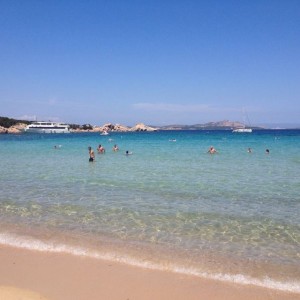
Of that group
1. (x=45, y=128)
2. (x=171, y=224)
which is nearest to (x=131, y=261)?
(x=171, y=224)

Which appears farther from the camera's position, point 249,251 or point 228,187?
point 228,187

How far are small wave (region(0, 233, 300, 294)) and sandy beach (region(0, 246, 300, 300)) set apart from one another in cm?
19

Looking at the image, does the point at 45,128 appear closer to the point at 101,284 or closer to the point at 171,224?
the point at 171,224

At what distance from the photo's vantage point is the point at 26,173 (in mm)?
22109

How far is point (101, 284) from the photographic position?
6.45 m

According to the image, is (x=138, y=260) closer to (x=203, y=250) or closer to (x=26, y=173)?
(x=203, y=250)

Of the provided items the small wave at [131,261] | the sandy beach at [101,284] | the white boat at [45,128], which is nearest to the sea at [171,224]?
the small wave at [131,261]

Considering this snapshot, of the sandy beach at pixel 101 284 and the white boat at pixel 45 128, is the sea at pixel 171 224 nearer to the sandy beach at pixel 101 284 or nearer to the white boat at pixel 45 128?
the sandy beach at pixel 101 284

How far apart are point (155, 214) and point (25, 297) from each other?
604 cm

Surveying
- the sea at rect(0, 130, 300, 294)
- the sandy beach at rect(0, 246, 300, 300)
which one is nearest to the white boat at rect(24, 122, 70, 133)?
the sea at rect(0, 130, 300, 294)

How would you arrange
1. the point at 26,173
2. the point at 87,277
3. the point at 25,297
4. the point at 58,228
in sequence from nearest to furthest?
1. the point at 25,297
2. the point at 87,277
3. the point at 58,228
4. the point at 26,173

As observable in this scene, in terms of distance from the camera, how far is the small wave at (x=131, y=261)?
6.55 m

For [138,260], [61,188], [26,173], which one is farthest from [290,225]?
[26,173]

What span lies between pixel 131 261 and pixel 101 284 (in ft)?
4.03
